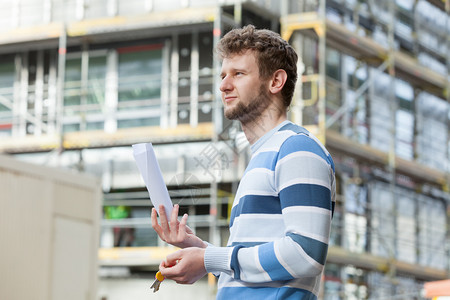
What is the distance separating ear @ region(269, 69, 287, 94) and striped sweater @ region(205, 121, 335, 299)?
0.33ft

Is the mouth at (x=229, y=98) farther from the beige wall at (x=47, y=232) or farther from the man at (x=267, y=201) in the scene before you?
the beige wall at (x=47, y=232)

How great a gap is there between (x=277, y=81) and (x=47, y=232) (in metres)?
10.3

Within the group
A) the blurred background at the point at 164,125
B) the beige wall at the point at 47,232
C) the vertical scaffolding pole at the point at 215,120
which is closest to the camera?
the beige wall at the point at 47,232

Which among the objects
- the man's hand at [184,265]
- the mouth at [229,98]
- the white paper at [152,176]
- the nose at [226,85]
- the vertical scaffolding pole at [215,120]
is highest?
the vertical scaffolding pole at [215,120]

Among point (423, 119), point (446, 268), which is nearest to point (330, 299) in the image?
point (446, 268)

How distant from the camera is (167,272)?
192 cm

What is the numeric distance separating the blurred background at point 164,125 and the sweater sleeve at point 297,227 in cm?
1010

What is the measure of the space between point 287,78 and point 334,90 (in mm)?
12618

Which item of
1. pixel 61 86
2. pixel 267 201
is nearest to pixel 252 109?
pixel 267 201

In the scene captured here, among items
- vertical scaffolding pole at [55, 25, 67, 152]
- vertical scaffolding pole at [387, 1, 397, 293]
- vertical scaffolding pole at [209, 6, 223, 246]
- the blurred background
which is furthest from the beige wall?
vertical scaffolding pole at [387, 1, 397, 293]

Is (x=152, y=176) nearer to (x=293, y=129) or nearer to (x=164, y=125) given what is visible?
(x=293, y=129)

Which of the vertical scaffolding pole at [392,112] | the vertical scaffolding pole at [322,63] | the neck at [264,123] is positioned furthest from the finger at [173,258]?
the vertical scaffolding pole at [392,112]

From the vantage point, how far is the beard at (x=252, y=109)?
2049 millimetres

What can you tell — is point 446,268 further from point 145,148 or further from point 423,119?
point 145,148
